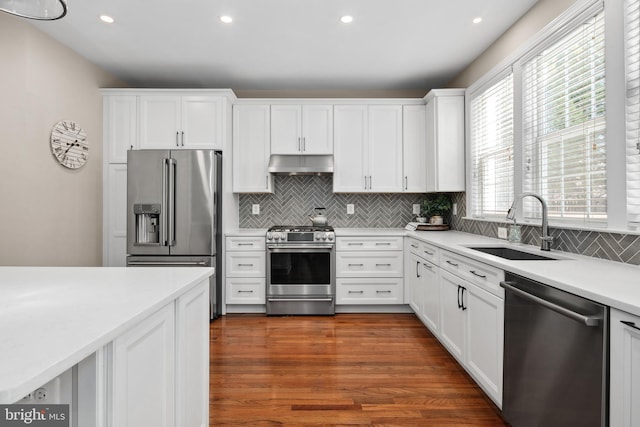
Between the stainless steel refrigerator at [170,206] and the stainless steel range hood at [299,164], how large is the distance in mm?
719

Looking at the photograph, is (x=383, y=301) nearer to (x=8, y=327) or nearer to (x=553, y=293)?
(x=553, y=293)

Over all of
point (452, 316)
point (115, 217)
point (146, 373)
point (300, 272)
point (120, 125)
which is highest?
point (120, 125)

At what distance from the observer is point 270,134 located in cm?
406

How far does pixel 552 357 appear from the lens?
1442 mm

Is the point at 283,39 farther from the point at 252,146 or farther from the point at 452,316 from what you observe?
the point at 452,316

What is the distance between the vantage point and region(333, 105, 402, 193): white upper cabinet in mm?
4090

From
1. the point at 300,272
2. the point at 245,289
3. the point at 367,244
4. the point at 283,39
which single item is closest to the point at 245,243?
the point at 245,289

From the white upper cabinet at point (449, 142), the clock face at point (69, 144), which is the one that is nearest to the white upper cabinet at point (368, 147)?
the white upper cabinet at point (449, 142)

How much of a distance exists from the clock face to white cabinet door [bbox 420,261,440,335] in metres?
3.55

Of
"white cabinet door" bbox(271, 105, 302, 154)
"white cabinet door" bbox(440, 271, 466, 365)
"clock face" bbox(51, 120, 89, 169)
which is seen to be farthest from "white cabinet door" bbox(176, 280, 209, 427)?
"white cabinet door" bbox(271, 105, 302, 154)

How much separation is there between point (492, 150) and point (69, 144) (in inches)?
160

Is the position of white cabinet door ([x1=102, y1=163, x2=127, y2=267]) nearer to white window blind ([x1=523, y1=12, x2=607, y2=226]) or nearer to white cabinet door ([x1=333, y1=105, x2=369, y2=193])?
white cabinet door ([x1=333, y1=105, x2=369, y2=193])

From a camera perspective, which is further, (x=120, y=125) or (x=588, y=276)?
(x=120, y=125)

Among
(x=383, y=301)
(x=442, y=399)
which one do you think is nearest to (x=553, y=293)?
(x=442, y=399)
